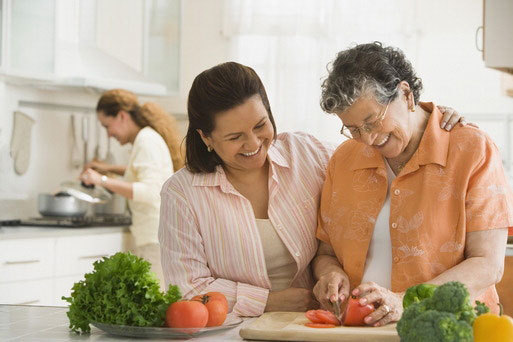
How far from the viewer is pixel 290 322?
70.6 inches

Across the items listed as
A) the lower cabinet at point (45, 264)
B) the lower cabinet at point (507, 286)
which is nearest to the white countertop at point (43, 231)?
the lower cabinet at point (45, 264)

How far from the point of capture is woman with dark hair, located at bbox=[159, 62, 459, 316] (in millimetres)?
2068

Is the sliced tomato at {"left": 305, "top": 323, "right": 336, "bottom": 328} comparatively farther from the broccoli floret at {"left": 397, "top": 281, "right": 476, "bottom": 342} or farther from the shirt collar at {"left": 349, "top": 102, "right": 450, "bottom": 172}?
the shirt collar at {"left": 349, "top": 102, "right": 450, "bottom": 172}

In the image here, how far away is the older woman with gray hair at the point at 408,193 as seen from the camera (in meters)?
1.88

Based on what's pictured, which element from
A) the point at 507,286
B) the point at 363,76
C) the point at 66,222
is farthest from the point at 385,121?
the point at 66,222

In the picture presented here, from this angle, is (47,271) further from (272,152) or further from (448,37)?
(448,37)

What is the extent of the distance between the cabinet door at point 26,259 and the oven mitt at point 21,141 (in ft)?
2.23

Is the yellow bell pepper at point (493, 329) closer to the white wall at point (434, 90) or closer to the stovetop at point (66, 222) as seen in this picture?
the stovetop at point (66, 222)

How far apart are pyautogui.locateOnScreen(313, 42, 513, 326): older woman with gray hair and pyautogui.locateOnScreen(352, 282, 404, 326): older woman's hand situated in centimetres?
1

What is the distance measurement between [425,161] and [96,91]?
10.0 ft

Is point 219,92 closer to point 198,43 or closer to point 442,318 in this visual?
point 442,318

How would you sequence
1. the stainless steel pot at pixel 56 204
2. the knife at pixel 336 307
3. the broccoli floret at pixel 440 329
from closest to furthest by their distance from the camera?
the broccoli floret at pixel 440 329 → the knife at pixel 336 307 → the stainless steel pot at pixel 56 204

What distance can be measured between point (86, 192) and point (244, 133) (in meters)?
2.47

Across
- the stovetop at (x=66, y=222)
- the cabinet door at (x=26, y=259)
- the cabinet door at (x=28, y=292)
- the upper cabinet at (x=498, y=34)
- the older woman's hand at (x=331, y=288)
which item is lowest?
the cabinet door at (x=28, y=292)
